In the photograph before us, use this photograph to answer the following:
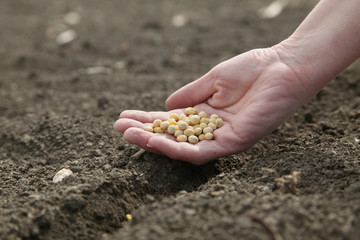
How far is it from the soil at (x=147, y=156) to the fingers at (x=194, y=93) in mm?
388

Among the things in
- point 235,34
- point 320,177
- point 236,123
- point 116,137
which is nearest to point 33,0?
point 235,34

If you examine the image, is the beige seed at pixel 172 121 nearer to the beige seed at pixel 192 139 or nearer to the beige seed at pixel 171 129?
the beige seed at pixel 171 129

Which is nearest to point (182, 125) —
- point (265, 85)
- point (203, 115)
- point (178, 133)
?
point (178, 133)

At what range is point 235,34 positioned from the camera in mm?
4703

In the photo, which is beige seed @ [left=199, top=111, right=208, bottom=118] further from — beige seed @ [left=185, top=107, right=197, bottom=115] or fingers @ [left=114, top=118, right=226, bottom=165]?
fingers @ [left=114, top=118, right=226, bottom=165]

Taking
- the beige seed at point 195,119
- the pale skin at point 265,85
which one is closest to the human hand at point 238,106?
the pale skin at point 265,85

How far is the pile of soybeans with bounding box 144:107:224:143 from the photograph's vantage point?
86.7 inches

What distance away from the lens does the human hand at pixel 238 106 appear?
208cm

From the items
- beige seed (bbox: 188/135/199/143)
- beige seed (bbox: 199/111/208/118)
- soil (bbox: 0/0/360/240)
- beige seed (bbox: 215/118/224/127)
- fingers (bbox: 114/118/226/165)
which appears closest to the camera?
soil (bbox: 0/0/360/240)

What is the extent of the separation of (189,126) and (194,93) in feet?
0.83

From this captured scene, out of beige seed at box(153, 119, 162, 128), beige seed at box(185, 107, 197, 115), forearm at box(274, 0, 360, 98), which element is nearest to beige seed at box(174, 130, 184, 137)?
beige seed at box(153, 119, 162, 128)

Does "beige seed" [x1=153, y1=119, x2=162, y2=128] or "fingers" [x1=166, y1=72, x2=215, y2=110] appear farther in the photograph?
"fingers" [x1=166, y1=72, x2=215, y2=110]

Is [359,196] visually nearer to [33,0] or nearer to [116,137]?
[116,137]

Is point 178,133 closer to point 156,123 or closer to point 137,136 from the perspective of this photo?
point 156,123
